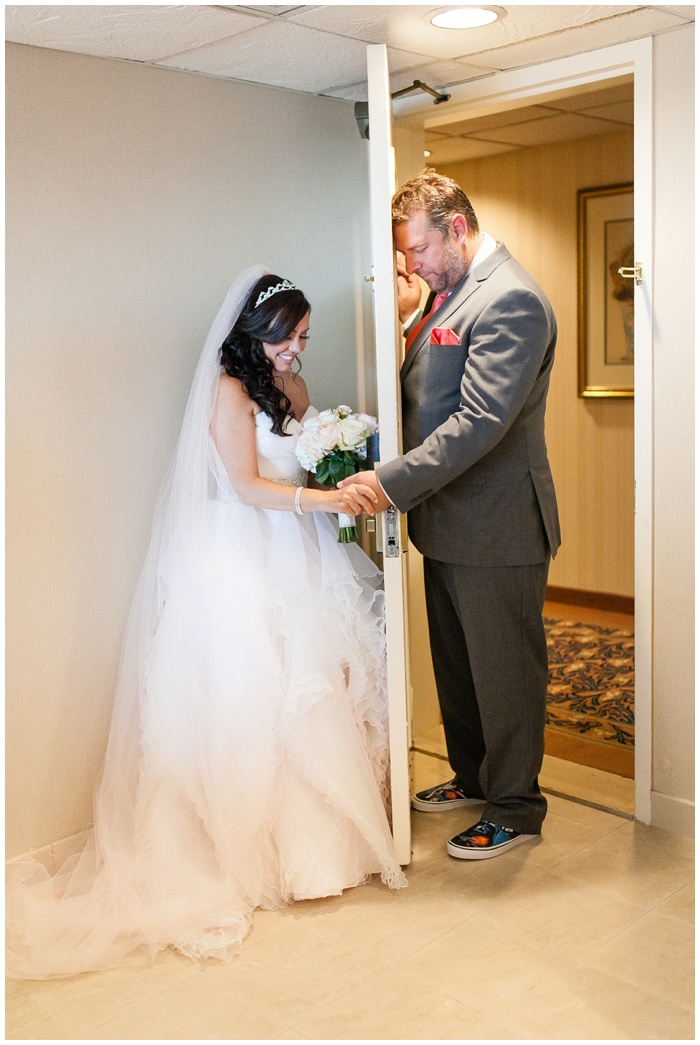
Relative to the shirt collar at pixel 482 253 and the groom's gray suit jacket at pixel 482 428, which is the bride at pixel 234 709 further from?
the shirt collar at pixel 482 253

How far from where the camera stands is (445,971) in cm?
243

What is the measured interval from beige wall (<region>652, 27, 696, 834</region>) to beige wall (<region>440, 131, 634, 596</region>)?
7.60 ft

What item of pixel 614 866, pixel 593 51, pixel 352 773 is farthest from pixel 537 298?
pixel 614 866

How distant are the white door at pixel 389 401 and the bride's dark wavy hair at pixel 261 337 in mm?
293

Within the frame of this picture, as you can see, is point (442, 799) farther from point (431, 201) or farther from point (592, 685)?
point (431, 201)

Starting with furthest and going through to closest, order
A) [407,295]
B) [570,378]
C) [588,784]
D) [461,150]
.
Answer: [570,378], [461,150], [588,784], [407,295]

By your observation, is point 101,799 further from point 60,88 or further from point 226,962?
point 60,88

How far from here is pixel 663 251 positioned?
288 cm

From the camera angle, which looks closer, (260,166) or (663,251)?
(663,251)

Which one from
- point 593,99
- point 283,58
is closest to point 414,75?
point 283,58

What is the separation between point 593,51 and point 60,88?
148cm

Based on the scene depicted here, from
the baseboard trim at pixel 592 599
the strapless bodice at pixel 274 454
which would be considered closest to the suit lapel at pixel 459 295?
the strapless bodice at pixel 274 454

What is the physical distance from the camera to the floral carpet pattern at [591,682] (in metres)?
3.89

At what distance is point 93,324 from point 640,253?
5.08 feet
